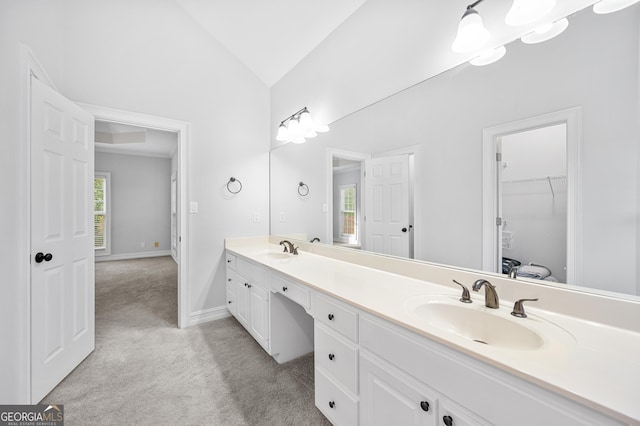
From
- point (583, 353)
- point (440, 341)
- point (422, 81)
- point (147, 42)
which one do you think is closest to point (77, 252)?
point (147, 42)

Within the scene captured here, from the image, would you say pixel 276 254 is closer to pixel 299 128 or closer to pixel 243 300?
pixel 243 300

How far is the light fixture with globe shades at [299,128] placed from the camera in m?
2.44

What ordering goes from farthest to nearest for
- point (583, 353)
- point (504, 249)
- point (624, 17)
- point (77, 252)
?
point (77, 252) → point (504, 249) → point (624, 17) → point (583, 353)

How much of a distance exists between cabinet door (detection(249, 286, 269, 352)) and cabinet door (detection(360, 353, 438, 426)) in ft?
3.29

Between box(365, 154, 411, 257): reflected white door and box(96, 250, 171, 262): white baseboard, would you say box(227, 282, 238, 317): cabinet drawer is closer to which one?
box(365, 154, 411, 257): reflected white door

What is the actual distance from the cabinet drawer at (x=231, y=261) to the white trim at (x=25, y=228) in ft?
4.49

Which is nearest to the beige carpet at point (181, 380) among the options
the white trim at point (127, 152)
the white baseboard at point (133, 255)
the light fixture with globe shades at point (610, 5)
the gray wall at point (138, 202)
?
the light fixture with globe shades at point (610, 5)

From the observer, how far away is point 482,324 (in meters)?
1.04

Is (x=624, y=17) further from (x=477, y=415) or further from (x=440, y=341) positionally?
(x=477, y=415)

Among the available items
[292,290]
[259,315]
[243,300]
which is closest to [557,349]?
[292,290]

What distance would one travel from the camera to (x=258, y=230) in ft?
10.1

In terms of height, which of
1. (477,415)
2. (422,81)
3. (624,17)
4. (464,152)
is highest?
(422,81)

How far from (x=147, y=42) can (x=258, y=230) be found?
82.6 inches

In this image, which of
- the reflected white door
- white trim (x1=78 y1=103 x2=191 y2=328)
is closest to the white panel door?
white trim (x1=78 y1=103 x2=191 y2=328)
